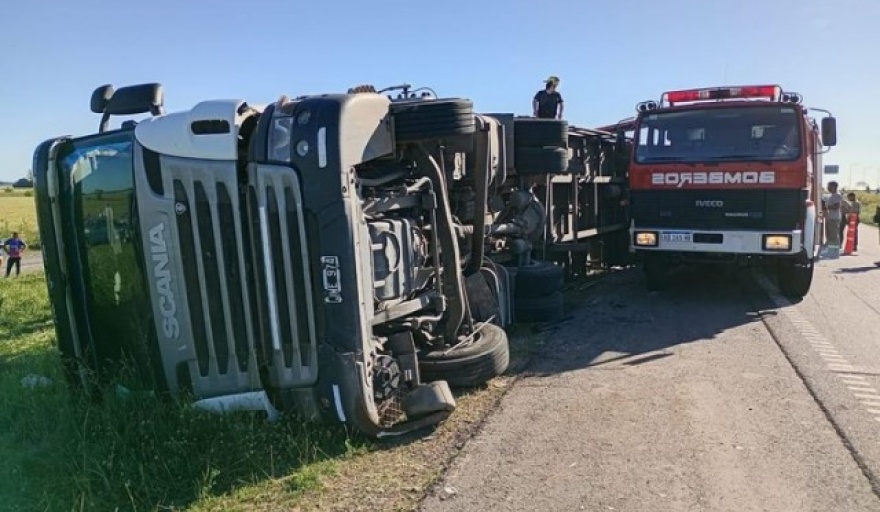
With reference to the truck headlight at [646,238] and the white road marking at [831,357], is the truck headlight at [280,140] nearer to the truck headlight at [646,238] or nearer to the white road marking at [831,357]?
the white road marking at [831,357]

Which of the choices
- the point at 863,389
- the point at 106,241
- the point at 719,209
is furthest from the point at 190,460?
the point at 719,209

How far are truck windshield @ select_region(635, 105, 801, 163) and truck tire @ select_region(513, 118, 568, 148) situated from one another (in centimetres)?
238

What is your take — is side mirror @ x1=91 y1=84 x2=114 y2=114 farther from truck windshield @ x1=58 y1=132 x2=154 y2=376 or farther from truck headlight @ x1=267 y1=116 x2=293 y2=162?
truck headlight @ x1=267 y1=116 x2=293 y2=162

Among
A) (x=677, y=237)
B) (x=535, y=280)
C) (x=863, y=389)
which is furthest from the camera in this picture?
(x=677, y=237)

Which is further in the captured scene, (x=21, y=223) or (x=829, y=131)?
(x=21, y=223)

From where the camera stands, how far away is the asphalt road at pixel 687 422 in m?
3.53

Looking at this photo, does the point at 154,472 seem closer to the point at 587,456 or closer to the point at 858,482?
the point at 587,456

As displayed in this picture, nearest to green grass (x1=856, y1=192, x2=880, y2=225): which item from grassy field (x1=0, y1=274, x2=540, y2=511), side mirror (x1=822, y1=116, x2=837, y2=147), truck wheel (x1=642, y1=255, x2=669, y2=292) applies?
side mirror (x1=822, y1=116, x2=837, y2=147)

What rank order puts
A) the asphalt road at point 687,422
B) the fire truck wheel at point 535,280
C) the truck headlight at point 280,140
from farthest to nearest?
the fire truck wheel at point 535,280 → the truck headlight at point 280,140 → the asphalt road at point 687,422

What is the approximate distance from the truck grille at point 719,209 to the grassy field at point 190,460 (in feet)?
17.1

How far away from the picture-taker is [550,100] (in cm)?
1012

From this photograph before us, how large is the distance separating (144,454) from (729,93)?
26.1 feet

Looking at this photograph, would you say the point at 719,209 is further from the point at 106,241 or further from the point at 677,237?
the point at 106,241

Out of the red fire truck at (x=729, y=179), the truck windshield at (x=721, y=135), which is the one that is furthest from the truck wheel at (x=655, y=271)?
the truck windshield at (x=721, y=135)
